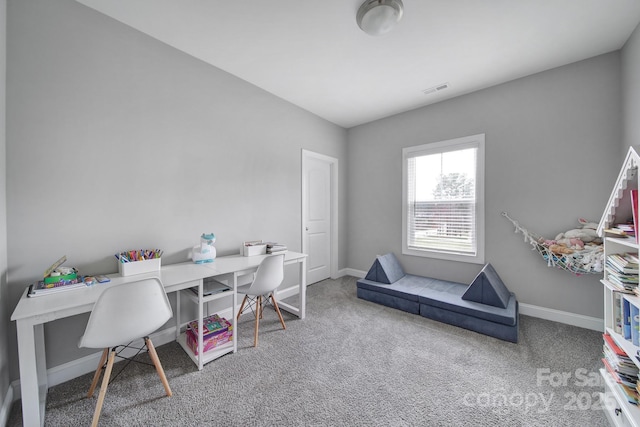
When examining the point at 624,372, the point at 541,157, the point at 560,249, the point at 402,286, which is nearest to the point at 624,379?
the point at 624,372

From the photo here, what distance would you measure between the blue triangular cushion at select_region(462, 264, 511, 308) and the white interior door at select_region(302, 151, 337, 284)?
82.5 inches

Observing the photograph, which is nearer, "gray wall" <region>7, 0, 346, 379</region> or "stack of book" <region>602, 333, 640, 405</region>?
"stack of book" <region>602, 333, 640, 405</region>

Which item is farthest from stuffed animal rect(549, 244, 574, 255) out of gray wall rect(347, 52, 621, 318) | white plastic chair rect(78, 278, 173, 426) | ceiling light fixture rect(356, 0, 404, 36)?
white plastic chair rect(78, 278, 173, 426)

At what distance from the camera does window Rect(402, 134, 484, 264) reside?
3004mm

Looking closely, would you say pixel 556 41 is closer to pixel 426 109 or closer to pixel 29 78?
pixel 426 109

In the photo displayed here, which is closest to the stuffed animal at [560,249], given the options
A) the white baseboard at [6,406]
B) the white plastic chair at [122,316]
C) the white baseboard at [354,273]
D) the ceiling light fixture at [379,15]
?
the white baseboard at [354,273]

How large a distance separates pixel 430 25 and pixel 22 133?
3.07m

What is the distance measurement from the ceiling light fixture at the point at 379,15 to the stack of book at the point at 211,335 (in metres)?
2.73

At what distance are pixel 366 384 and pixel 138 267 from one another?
1.94 meters

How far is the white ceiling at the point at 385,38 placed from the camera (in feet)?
5.80

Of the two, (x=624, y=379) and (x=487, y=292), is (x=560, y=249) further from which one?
(x=624, y=379)

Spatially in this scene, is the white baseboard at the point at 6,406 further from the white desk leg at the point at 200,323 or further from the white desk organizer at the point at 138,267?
the white desk leg at the point at 200,323

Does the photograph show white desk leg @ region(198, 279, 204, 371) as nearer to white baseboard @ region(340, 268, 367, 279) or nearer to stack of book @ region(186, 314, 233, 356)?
stack of book @ region(186, 314, 233, 356)

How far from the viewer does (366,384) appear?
1677 millimetres
